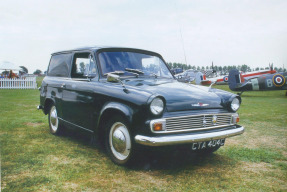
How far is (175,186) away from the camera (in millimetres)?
2873

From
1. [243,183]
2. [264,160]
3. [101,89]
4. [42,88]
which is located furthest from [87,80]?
[264,160]

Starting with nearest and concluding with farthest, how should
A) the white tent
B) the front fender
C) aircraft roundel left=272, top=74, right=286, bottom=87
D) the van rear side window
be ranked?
the front fender < the van rear side window < aircraft roundel left=272, top=74, right=286, bottom=87 < the white tent

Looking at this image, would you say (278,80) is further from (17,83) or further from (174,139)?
(17,83)

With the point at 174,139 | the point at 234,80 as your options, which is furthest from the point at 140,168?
the point at 234,80

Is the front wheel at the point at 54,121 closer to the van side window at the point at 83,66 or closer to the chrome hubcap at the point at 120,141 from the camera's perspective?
the van side window at the point at 83,66

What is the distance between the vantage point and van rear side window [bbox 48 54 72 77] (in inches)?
196

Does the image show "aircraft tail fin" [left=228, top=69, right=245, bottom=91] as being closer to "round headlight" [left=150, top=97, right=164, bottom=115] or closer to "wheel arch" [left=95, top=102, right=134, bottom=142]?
"wheel arch" [left=95, top=102, right=134, bottom=142]

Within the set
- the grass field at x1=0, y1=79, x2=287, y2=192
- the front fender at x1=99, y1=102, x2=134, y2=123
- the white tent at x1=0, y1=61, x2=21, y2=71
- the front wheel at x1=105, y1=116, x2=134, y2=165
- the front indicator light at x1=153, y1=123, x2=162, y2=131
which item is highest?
the white tent at x1=0, y1=61, x2=21, y2=71

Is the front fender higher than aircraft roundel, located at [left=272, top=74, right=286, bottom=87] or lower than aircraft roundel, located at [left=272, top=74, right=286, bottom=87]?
lower

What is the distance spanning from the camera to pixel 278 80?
64.3 feet

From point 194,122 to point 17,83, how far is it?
75.1 ft

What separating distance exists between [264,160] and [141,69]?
243 cm

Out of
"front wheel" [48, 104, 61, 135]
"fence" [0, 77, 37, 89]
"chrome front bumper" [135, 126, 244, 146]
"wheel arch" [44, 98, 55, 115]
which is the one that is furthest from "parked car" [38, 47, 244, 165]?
"fence" [0, 77, 37, 89]

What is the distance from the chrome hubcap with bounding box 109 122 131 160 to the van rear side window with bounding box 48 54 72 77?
78.3 inches
